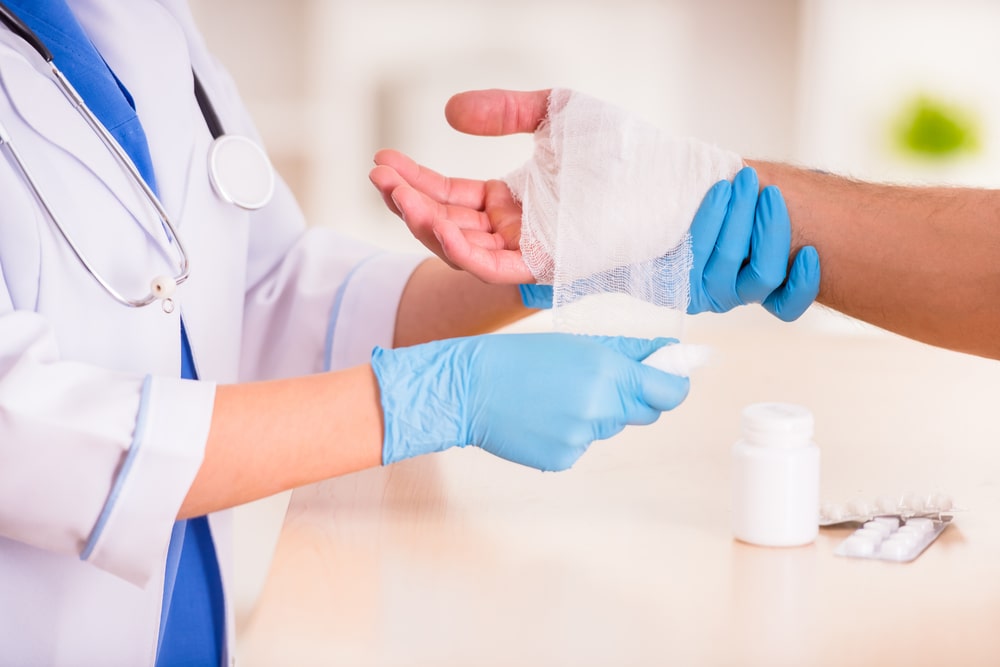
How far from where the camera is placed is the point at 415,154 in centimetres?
293

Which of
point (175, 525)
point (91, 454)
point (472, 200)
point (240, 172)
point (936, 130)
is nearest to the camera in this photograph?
point (91, 454)

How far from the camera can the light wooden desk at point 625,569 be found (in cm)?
68

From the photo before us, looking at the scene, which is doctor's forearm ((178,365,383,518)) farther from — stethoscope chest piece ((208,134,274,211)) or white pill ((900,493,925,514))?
white pill ((900,493,925,514))

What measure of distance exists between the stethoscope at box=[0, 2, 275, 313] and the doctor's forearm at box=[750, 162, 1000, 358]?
0.56 metres

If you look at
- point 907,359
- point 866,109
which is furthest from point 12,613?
point 866,109

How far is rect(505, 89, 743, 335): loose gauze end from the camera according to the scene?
97 cm

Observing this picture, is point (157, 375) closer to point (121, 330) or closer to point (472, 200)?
point (121, 330)

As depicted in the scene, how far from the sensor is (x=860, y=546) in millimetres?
811

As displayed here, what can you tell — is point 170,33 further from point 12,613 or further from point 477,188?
point 12,613

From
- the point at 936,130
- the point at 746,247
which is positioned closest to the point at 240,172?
the point at 746,247

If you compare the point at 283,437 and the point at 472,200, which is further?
the point at 472,200

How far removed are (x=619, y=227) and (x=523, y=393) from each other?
0.81 ft

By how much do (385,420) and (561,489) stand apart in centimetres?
29

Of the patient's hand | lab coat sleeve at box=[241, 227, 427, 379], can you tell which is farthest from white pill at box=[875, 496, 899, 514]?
lab coat sleeve at box=[241, 227, 427, 379]
